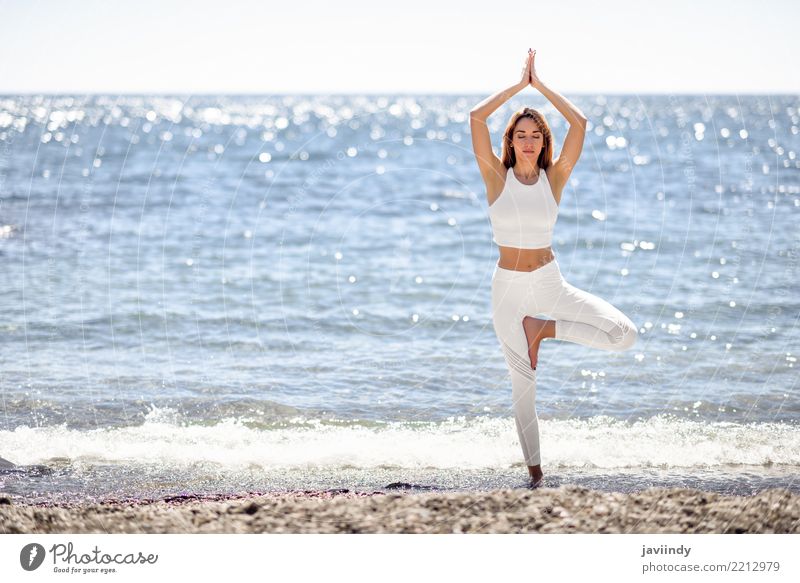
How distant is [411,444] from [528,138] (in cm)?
337

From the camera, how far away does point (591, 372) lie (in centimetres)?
1105

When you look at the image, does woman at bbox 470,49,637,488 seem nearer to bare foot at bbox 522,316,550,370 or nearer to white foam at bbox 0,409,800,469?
bare foot at bbox 522,316,550,370

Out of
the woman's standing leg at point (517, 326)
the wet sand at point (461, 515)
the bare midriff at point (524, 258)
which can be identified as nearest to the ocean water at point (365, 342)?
the woman's standing leg at point (517, 326)

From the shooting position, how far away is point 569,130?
6594mm

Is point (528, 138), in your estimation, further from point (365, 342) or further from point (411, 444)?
point (365, 342)

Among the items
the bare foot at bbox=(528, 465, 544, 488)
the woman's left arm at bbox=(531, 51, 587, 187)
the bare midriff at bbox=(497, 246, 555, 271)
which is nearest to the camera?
the woman's left arm at bbox=(531, 51, 587, 187)

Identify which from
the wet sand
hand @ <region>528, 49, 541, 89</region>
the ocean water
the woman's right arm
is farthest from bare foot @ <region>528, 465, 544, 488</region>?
hand @ <region>528, 49, 541, 89</region>

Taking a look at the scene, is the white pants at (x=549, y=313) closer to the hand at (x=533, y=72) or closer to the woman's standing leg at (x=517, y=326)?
the woman's standing leg at (x=517, y=326)

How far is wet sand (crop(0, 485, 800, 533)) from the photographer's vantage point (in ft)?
18.7

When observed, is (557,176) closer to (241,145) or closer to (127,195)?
(127,195)

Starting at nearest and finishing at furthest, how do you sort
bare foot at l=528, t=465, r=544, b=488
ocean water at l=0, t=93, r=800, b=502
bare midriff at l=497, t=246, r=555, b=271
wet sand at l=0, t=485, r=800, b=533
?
wet sand at l=0, t=485, r=800, b=533
bare midriff at l=497, t=246, r=555, b=271
bare foot at l=528, t=465, r=544, b=488
ocean water at l=0, t=93, r=800, b=502

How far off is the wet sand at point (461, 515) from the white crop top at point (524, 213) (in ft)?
5.82

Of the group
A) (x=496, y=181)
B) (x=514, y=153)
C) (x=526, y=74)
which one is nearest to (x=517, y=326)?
(x=496, y=181)

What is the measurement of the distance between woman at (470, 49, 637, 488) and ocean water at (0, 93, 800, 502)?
5.03ft
